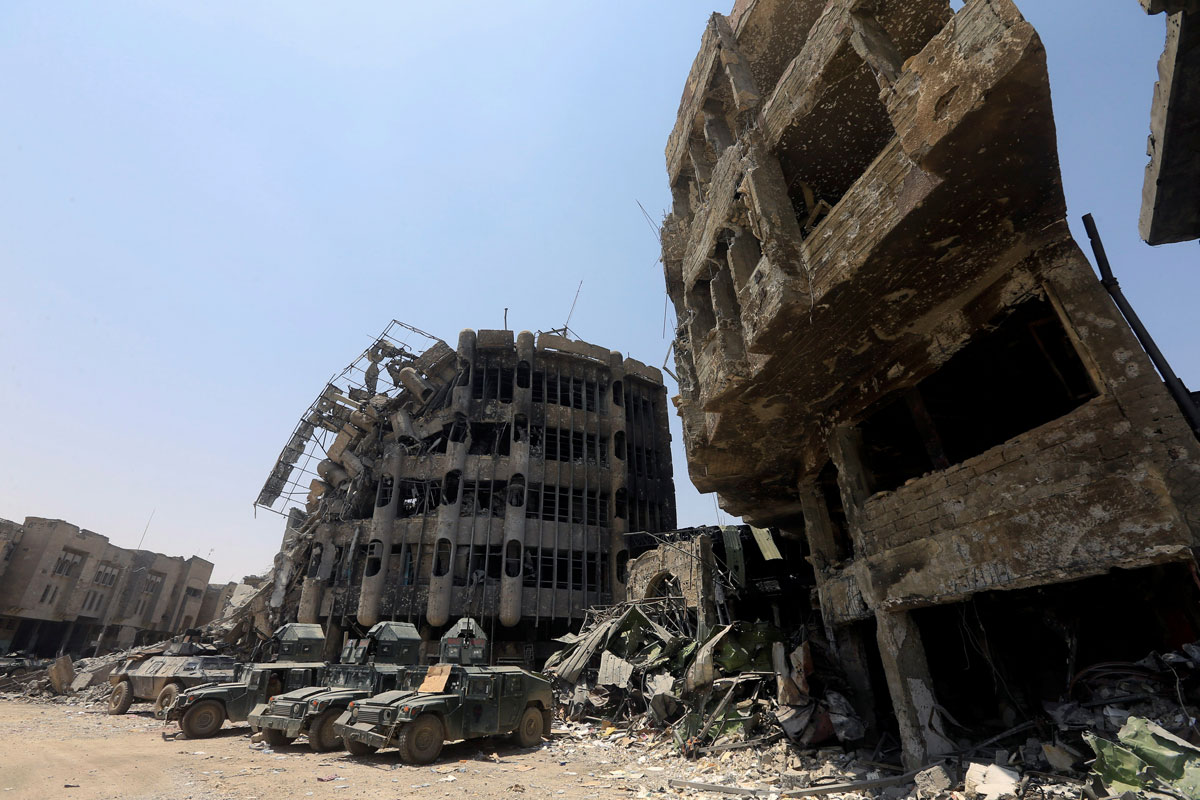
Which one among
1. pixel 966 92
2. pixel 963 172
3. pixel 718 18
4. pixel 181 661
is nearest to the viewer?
pixel 966 92

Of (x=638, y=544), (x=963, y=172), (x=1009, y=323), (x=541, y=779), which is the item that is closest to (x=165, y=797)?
(x=541, y=779)

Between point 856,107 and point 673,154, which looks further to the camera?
point 673,154

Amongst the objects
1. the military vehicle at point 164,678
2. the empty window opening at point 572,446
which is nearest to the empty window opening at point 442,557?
the empty window opening at point 572,446

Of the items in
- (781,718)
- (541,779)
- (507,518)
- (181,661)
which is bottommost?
(541,779)

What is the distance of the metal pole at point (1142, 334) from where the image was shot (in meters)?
4.83

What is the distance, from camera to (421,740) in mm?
9305

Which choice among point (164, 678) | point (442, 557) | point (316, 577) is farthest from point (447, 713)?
point (316, 577)

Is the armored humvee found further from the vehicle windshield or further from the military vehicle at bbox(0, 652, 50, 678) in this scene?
the military vehicle at bbox(0, 652, 50, 678)

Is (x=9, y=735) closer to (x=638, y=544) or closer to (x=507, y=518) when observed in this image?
(x=507, y=518)

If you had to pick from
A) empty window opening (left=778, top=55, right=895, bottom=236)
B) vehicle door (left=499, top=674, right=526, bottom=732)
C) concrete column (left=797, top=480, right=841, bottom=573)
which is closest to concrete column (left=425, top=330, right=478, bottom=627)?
vehicle door (left=499, top=674, right=526, bottom=732)

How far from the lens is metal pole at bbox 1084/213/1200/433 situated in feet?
15.9

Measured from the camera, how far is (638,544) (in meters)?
26.4

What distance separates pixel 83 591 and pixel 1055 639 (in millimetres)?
45837

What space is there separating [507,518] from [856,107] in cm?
2142
